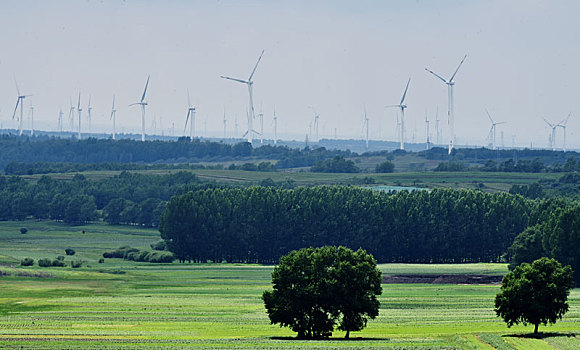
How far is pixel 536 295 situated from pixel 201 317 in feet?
137

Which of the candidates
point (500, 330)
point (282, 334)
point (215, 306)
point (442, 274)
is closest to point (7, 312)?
point (215, 306)

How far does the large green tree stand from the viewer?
106000 mm

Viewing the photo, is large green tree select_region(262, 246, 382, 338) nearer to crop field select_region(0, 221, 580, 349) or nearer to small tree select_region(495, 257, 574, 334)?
crop field select_region(0, 221, 580, 349)

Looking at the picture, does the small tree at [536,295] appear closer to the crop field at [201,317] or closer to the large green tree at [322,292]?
the crop field at [201,317]

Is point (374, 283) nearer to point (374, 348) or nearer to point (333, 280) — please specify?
point (333, 280)

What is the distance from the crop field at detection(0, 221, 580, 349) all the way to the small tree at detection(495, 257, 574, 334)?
7.26ft

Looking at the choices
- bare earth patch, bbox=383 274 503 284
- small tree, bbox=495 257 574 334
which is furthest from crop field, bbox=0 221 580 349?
bare earth patch, bbox=383 274 503 284

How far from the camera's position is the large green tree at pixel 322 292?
106000 millimetres

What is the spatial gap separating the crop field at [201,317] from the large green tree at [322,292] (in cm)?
222

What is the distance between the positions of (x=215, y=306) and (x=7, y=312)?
2699cm

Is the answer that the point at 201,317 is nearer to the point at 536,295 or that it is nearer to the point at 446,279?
the point at 536,295

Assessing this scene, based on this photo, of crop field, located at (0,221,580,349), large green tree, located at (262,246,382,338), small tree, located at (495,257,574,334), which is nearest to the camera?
crop field, located at (0,221,580,349)

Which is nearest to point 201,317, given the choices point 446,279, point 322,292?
point 322,292

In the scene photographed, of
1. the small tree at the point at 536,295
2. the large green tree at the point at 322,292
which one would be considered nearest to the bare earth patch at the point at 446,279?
the large green tree at the point at 322,292
